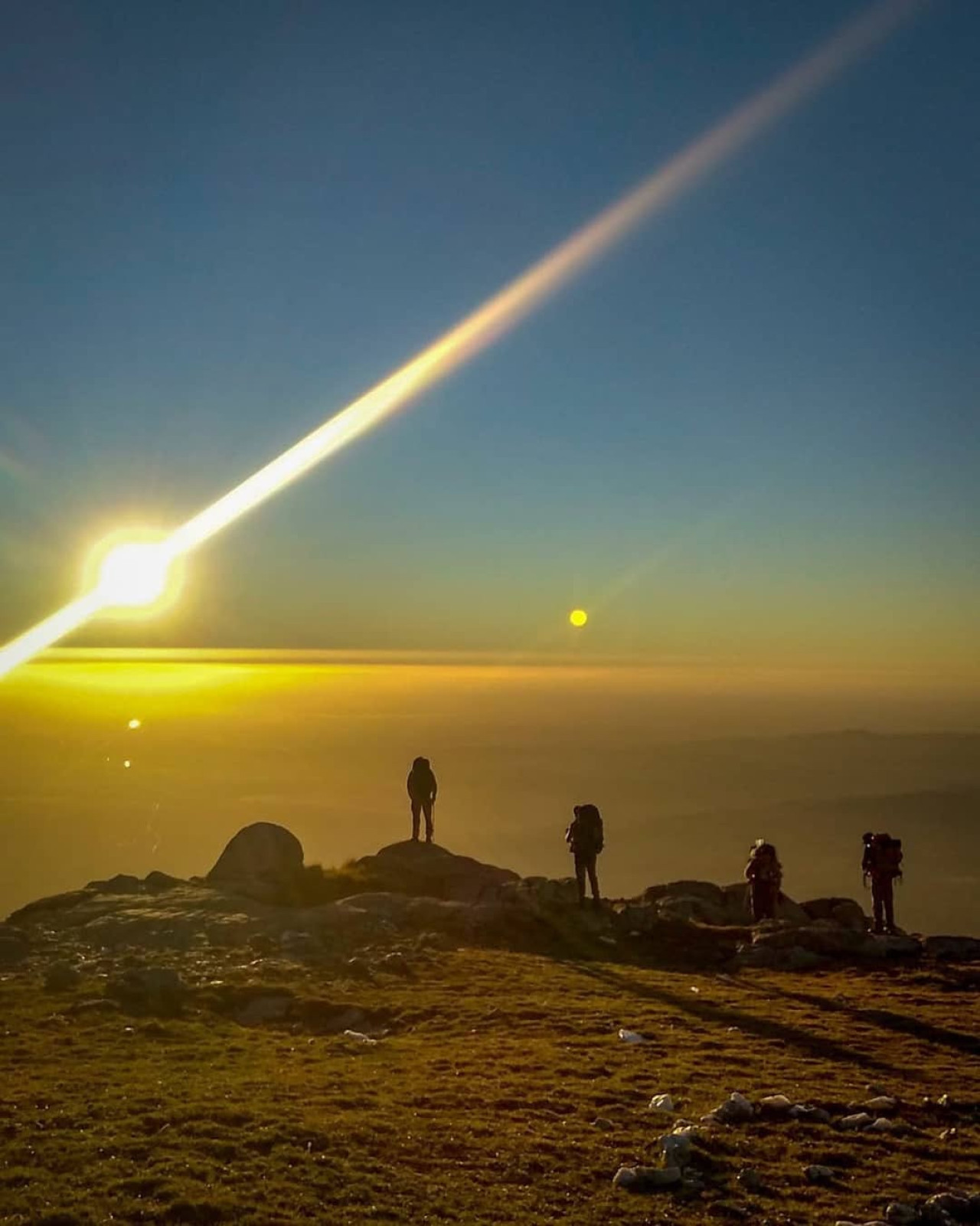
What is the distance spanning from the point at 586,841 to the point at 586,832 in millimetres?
275

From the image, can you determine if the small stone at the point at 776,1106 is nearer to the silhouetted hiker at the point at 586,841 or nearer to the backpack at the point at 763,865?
the silhouetted hiker at the point at 586,841

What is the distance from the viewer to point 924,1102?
49.5 ft

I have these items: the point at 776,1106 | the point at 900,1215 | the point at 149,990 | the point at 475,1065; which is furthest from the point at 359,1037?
the point at 900,1215

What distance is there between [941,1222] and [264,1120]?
8246 millimetres

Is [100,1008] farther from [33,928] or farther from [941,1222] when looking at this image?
[941,1222]

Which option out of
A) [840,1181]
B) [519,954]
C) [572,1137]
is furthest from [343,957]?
[840,1181]

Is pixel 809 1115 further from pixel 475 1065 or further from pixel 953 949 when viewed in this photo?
pixel 953 949

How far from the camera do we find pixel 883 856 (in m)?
30.5

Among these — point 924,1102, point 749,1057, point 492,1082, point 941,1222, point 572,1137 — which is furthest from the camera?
point 749,1057

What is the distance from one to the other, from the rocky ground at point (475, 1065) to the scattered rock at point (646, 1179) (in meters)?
0.03

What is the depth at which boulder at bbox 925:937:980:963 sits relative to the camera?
26.6 m

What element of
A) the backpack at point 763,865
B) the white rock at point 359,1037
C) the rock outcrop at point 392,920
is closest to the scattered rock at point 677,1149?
the white rock at point 359,1037

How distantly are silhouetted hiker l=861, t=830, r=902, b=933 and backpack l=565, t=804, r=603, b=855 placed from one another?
7669 mm

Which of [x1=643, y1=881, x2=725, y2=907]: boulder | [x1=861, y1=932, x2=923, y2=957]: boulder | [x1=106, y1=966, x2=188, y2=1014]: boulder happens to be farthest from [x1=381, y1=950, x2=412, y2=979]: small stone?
[x1=643, y1=881, x2=725, y2=907]: boulder
